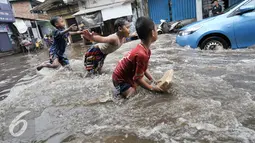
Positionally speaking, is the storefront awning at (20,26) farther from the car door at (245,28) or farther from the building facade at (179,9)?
the car door at (245,28)

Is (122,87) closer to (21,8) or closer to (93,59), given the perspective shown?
(93,59)

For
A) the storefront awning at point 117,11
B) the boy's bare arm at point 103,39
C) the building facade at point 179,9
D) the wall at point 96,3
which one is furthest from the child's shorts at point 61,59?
the wall at point 96,3

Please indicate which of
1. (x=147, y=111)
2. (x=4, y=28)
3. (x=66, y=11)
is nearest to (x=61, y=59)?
(x=147, y=111)

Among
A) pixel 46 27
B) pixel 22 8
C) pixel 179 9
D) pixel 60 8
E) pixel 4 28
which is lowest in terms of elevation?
pixel 179 9

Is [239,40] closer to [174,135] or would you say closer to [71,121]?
[174,135]

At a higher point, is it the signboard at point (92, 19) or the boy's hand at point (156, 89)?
the signboard at point (92, 19)

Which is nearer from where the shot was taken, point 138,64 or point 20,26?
point 138,64

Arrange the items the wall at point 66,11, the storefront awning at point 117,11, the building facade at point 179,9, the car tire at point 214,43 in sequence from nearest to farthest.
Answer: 1. the car tire at point 214,43
2. the building facade at point 179,9
3. the storefront awning at point 117,11
4. the wall at point 66,11

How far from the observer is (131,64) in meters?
2.50

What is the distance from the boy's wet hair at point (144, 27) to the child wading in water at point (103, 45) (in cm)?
73

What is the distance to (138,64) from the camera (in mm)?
2328

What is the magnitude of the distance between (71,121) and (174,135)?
135 cm

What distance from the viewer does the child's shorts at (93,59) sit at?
3980mm

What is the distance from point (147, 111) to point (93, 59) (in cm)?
205
